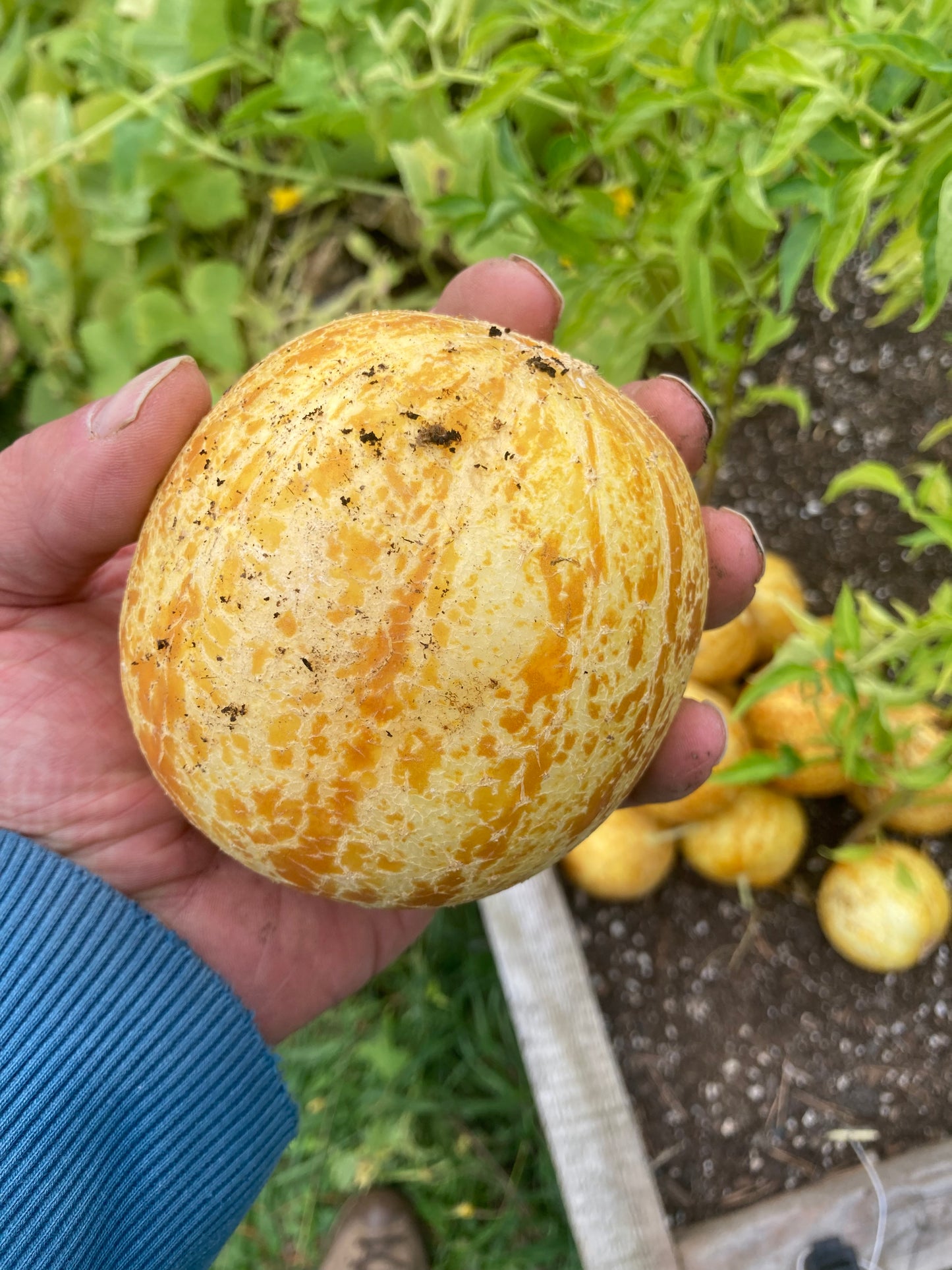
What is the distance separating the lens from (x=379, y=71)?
135 cm

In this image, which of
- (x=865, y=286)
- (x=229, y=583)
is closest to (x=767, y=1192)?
(x=229, y=583)

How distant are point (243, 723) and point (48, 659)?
0.52 meters

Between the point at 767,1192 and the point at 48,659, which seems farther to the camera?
the point at 767,1192

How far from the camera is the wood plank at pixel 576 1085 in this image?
1.60m

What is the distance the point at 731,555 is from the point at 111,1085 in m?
1.03

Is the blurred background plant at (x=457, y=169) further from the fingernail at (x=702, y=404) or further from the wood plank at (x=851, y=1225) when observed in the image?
the wood plank at (x=851, y=1225)

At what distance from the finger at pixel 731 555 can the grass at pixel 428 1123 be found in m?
1.12

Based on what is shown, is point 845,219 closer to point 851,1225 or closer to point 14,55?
point 851,1225

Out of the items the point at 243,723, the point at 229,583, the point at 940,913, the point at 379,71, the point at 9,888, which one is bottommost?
the point at 940,913

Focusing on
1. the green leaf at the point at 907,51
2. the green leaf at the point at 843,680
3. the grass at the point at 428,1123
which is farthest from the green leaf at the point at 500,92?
the grass at the point at 428,1123

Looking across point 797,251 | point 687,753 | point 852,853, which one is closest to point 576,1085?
point 852,853

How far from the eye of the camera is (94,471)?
1116 millimetres

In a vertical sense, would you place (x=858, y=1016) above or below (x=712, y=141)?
below

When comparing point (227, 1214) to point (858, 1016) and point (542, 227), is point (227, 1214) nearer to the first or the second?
point (858, 1016)
